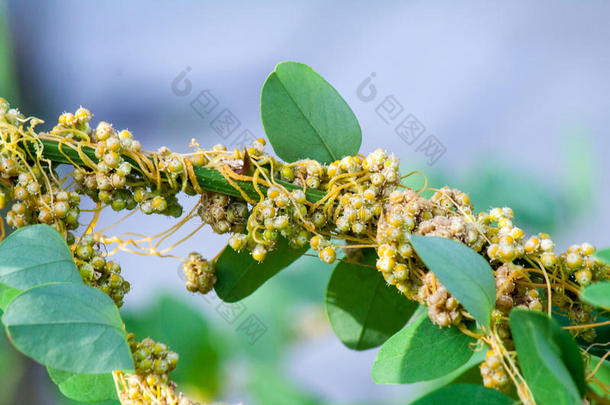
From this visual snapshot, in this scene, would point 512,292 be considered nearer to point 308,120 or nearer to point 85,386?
point 308,120

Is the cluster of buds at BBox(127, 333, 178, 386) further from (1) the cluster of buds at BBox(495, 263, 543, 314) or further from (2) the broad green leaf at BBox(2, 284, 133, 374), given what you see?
(1) the cluster of buds at BBox(495, 263, 543, 314)

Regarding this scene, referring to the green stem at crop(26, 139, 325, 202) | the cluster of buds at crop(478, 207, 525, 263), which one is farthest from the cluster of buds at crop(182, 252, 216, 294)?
the cluster of buds at crop(478, 207, 525, 263)

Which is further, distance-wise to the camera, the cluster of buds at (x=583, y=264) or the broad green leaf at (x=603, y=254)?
the cluster of buds at (x=583, y=264)

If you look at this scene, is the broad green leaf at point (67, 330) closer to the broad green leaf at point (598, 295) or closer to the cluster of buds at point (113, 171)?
the cluster of buds at point (113, 171)

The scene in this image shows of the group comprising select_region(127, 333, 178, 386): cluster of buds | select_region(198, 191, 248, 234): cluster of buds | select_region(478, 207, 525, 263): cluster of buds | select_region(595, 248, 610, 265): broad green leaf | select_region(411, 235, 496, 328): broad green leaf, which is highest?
select_region(595, 248, 610, 265): broad green leaf

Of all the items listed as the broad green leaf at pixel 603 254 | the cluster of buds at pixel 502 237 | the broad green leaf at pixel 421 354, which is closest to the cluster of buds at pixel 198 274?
the broad green leaf at pixel 421 354
